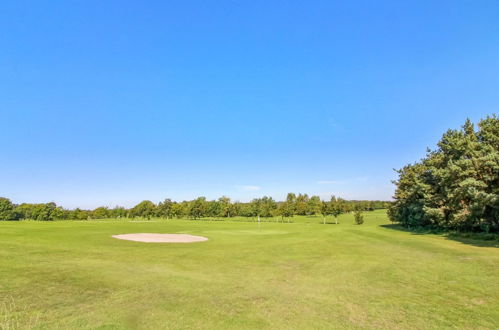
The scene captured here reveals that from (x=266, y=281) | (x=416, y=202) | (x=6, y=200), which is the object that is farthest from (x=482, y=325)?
(x=6, y=200)

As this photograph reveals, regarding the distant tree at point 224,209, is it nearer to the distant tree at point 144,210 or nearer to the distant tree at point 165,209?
the distant tree at point 165,209

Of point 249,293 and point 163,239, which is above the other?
point 249,293

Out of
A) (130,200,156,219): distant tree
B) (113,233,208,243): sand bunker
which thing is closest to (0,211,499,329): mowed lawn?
(113,233,208,243): sand bunker

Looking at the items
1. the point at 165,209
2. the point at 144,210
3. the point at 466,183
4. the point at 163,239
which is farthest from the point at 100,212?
the point at 466,183

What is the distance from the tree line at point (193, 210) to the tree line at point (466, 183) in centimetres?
4513

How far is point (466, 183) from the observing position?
96.0 ft

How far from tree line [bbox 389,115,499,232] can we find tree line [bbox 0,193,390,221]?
45129mm

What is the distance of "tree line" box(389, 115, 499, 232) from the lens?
2889 centimetres

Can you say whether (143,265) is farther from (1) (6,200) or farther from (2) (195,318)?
(1) (6,200)

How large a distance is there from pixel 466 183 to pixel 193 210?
10136cm

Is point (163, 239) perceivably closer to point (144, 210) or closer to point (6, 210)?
point (144, 210)

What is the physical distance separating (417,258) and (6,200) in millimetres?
176853

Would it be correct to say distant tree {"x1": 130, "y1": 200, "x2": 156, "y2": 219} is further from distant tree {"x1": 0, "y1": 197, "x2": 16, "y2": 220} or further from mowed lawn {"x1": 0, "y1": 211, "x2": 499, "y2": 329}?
mowed lawn {"x1": 0, "y1": 211, "x2": 499, "y2": 329}

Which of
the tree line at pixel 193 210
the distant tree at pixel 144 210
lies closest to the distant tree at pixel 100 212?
the tree line at pixel 193 210
